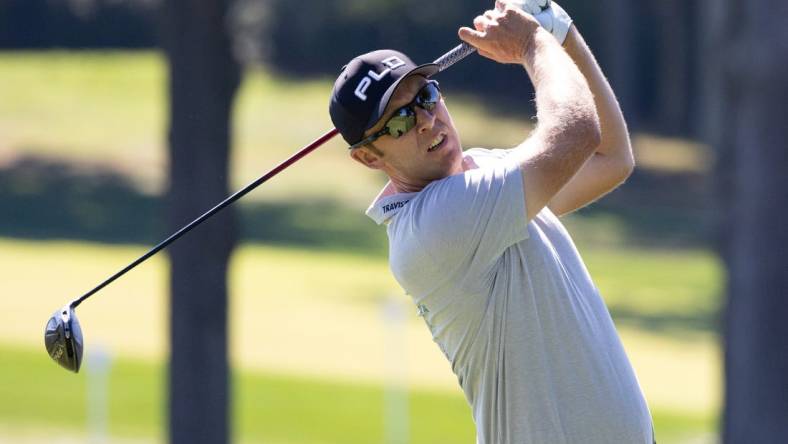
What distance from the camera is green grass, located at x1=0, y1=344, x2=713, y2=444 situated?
11305mm

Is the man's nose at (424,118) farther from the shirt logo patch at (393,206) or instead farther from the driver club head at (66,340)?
the driver club head at (66,340)

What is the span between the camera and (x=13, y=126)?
30469 millimetres

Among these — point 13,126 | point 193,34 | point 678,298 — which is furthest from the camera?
point 13,126

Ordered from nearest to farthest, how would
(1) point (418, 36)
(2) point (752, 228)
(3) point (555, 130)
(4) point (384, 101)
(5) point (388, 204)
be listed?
(3) point (555, 130), (4) point (384, 101), (5) point (388, 204), (2) point (752, 228), (1) point (418, 36)

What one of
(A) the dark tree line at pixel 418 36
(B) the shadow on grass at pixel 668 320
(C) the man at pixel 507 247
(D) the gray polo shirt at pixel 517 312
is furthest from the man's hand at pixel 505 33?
(A) the dark tree line at pixel 418 36

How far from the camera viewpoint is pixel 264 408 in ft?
41.1

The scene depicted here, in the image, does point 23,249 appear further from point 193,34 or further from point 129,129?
point 193,34

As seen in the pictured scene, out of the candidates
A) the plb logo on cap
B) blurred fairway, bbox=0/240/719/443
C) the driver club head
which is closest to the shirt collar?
the plb logo on cap

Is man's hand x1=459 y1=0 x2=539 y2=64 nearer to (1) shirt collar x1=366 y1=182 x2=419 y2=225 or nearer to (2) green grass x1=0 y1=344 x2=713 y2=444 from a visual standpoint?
(1) shirt collar x1=366 y1=182 x2=419 y2=225

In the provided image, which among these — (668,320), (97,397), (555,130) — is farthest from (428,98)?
(668,320)

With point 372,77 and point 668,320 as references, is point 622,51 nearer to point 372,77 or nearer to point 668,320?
point 668,320

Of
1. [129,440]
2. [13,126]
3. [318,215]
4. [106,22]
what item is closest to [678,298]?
[318,215]

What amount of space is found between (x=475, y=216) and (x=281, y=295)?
55.0 ft

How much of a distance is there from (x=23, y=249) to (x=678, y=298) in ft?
30.0
